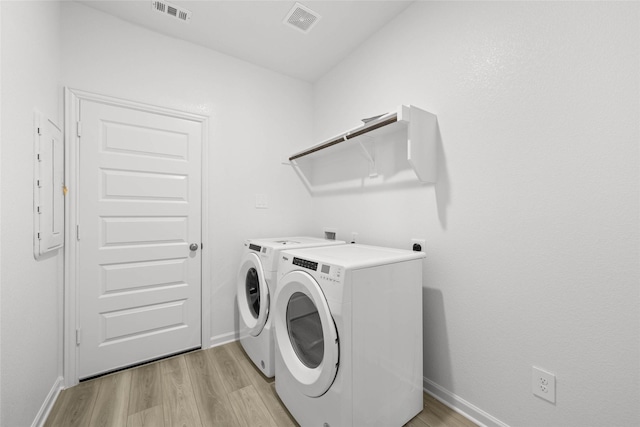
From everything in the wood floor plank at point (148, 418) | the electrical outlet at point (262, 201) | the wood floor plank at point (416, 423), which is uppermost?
the electrical outlet at point (262, 201)

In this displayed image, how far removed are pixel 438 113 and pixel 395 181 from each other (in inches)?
20.3

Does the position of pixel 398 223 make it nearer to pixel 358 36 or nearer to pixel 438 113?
pixel 438 113

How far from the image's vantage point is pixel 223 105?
2314 millimetres

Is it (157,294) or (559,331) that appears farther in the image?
(157,294)

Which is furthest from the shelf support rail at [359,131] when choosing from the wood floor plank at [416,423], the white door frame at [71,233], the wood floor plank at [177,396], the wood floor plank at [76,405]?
the wood floor plank at [76,405]

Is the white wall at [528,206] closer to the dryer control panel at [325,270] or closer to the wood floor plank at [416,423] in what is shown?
the wood floor plank at [416,423]

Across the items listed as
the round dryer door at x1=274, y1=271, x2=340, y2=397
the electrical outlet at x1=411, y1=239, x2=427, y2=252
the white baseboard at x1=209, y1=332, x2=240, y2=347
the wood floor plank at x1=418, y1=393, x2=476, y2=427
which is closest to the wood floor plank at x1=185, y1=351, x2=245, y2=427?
the white baseboard at x1=209, y1=332, x2=240, y2=347

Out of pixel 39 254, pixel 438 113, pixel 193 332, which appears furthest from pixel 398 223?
pixel 39 254

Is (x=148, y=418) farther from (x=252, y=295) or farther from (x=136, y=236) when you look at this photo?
(x=136, y=236)

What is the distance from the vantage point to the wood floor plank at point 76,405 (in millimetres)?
1402

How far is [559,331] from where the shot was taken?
3.73 ft

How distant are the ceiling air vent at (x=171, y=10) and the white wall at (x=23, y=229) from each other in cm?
57

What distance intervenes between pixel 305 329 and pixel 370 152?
140 cm

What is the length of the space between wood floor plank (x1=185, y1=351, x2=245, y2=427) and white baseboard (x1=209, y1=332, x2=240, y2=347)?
13 cm
